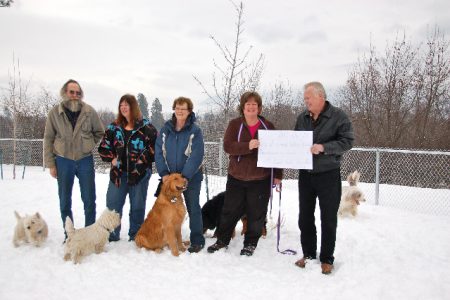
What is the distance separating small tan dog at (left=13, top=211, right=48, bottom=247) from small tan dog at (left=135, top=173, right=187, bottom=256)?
4.52 ft

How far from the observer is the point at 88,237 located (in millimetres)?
3904

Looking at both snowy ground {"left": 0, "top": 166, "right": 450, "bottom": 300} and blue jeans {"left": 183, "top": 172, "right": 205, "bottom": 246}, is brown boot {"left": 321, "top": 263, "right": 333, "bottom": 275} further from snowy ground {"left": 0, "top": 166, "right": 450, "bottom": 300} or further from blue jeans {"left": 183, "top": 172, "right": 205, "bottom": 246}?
blue jeans {"left": 183, "top": 172, "right": 205, "bottom": 246}

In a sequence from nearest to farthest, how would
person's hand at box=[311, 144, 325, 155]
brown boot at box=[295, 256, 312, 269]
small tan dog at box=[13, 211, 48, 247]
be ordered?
person's hand at box=[311, 144, 325, 155] < brown boot at box=[295, 256, 312, 269] < small tan dog at box=[13, 211, 48, 247]

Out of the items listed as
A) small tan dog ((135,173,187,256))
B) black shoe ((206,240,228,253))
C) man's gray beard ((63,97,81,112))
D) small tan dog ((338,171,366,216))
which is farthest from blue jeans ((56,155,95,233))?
small tan dog ((338,171,366,216))

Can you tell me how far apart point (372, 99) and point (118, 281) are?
516 inches

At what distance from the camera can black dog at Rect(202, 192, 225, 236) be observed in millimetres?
4781

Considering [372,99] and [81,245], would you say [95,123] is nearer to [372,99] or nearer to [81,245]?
[81,245]

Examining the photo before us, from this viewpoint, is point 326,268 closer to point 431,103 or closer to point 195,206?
point 195,206

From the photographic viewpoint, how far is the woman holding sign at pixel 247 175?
3920mm

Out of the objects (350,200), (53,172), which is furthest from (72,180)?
(350,200)

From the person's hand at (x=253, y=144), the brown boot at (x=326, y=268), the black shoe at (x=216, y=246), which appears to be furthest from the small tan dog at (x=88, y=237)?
the brown boot at (x=326, y=268)

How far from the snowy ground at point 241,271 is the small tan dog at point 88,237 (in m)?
0.10

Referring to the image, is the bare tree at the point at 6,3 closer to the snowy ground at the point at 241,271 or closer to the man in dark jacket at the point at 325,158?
the snowy ground at the point at 241,271

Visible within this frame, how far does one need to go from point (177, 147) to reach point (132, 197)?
999mm
